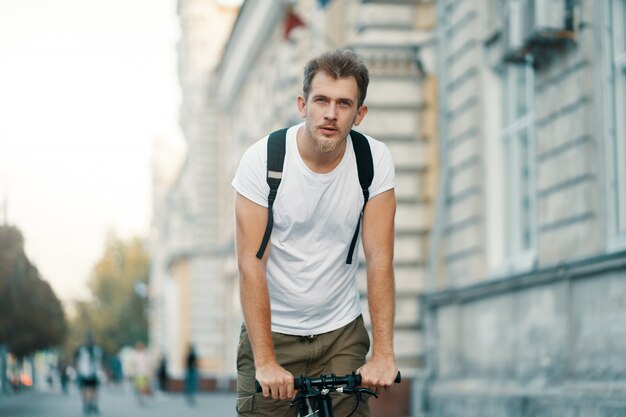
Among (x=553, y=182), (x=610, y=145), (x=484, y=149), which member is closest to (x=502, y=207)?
(x=484, y=149)

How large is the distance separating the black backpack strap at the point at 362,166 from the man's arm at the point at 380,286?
0.15 feet

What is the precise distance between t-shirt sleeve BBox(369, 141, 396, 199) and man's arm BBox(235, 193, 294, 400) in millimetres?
417

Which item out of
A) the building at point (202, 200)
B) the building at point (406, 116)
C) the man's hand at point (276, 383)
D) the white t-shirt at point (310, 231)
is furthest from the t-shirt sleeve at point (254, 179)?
the building at point (202, 200)

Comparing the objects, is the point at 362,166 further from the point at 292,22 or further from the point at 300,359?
the point at 292,22

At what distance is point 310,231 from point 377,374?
0.61 m

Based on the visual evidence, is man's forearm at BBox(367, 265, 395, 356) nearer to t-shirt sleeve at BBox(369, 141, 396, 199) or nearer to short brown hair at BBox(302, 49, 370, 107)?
t-shirt sleeve at BBox(369, 141, 396, 199)

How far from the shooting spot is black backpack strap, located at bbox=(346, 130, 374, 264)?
4566 mm

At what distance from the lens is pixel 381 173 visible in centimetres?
461

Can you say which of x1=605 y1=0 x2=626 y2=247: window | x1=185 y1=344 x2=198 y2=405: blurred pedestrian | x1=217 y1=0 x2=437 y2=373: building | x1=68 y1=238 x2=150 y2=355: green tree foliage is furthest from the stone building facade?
x1=68 y1=238 x2=150 y2=355: green tree foliage

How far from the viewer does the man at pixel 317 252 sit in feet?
14.0

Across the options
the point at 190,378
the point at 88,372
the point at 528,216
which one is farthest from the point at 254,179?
the point at 190,378

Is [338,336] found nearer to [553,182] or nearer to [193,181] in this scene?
[553,182]

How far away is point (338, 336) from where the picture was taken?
4.66 m

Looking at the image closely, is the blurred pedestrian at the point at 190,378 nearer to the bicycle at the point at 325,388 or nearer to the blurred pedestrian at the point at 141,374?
the blurred pedestrian at the point at 141,374
